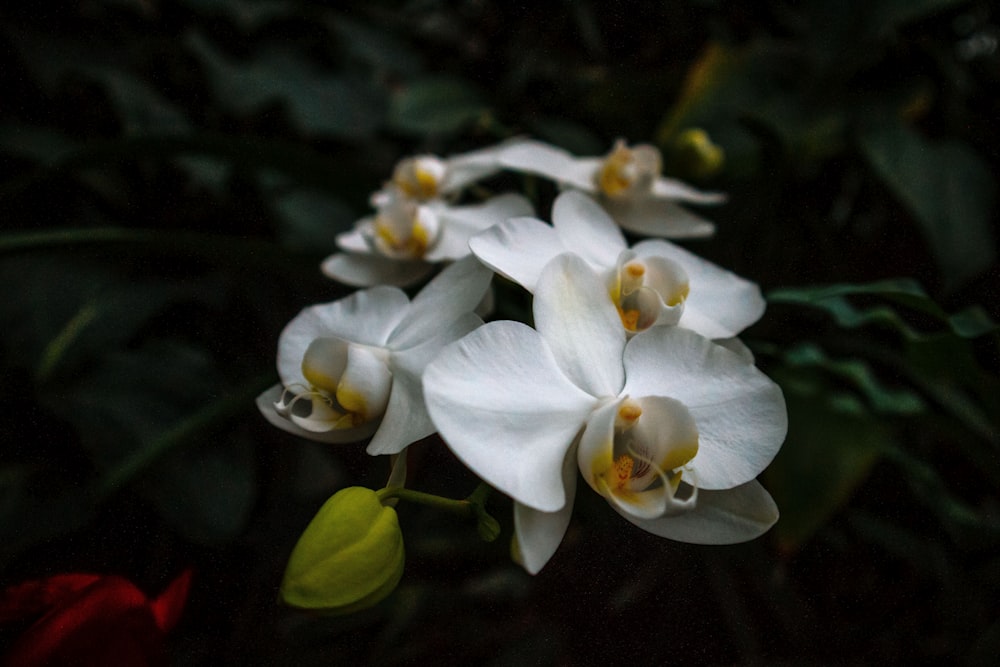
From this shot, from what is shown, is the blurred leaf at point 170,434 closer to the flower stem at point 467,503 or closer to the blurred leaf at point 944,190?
the flower stem at point 467,503

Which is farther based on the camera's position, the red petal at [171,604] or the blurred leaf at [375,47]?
the blurred leaf at [375,47]

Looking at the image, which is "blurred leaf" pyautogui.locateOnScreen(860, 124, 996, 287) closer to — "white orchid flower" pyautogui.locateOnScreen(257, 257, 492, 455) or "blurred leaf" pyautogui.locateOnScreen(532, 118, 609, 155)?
"blurred leaf" pyautogui.locateOnScreen(532, 118, 609, 155)

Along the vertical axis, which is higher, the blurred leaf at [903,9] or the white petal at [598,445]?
the blurred leaf at [903,9]

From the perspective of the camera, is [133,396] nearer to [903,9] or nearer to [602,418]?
[602,418]

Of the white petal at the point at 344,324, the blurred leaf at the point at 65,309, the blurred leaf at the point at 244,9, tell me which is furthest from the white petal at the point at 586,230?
the blurred leaf at the point at 244,9

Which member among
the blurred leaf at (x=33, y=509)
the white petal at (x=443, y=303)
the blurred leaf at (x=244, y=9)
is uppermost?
the blurred leaf at (x=244, y=9)

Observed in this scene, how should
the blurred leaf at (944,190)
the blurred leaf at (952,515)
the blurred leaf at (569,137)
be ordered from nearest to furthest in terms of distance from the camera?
the blurred leaf at (952,515) < the blurred leaf at (944,190) < the blurred leaf at (569,137)

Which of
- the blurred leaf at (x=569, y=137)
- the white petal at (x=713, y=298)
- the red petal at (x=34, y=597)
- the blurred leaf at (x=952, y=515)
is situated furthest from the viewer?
the blurred leaf at (x=569, y=137)

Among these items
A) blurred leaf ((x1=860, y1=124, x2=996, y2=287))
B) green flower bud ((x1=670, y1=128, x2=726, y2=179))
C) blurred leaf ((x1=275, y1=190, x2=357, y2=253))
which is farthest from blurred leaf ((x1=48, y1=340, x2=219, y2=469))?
blurred leaf ((x1=860, y1=124, x2=996, y2=287))
